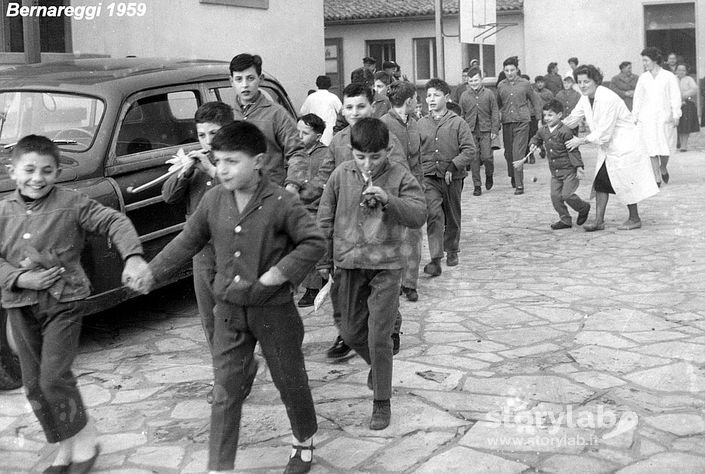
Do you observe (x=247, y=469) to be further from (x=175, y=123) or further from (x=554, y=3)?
(x=554, y=3)

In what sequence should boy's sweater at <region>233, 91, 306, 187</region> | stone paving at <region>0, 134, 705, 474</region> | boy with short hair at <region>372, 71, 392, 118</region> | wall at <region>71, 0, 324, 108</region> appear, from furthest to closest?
wall at <region>71, 0, 324, 108</region>
boy with short hair at <region>372, 71, 392, 118</region>
boy's sweater at <region>233, 91, 306, 187</region>
stone paving at <region>0, 134, 705, 474</region>

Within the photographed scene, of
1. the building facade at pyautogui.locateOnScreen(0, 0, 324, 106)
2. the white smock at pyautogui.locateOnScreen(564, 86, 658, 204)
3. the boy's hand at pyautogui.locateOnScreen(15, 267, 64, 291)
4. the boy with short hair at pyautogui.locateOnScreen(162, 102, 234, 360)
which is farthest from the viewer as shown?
the building facade at pyautogui.locateOnScreen(0, 0, 324, 106)

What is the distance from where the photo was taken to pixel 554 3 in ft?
94.2

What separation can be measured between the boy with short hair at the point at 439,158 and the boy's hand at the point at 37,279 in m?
4.75

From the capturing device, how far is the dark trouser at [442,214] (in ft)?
28.4

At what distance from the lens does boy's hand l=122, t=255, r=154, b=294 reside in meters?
4.07

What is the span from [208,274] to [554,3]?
999 inches

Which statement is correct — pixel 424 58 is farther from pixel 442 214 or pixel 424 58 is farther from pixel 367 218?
pixel 367 218

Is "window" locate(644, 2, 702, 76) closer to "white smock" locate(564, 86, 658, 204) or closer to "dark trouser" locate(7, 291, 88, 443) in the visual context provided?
"white smock" locate(564, 86, 658, 204)

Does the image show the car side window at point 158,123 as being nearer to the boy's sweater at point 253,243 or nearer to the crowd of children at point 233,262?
the crowd of children at point 233,262

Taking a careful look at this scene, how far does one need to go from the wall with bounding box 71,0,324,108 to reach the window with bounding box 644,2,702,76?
13662 mm

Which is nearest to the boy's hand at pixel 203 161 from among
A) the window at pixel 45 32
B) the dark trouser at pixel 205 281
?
the dark trouser at pixel 205 281
